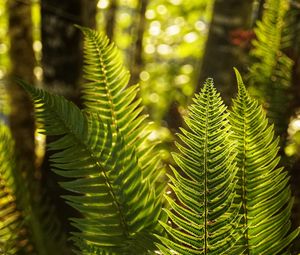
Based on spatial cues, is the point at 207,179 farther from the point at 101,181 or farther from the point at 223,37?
the point at 223,37

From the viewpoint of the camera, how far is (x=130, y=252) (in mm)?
993

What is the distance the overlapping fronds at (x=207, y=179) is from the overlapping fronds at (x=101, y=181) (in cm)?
16

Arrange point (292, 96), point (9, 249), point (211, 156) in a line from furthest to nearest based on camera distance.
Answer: point (292, 96) → point (9, 249) → point (211, 156)

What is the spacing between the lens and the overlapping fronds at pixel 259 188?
890mm

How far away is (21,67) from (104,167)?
2.20 metres

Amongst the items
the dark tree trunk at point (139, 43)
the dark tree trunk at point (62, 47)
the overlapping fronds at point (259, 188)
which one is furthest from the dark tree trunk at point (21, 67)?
the overlapping fronds at point (259, 188)

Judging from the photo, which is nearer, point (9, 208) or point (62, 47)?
point (9, 208)

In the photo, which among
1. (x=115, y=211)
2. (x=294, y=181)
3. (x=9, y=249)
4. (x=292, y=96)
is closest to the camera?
(x=115, y=211)

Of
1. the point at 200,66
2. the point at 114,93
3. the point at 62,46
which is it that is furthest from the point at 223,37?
the point at 114,93

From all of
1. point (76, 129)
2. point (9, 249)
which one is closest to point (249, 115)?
point (76, 129)

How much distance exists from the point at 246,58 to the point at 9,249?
4.12 feet

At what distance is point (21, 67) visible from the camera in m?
3.04

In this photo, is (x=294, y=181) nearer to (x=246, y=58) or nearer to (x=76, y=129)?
(x=76, y=129)

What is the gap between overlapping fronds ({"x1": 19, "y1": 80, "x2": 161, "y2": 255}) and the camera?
3.14 ft
